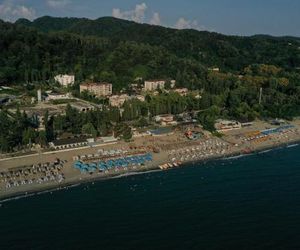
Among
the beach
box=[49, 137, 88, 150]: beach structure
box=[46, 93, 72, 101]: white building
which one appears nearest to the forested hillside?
the beach

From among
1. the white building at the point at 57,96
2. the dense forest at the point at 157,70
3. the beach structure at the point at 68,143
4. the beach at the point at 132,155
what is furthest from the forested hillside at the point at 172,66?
the beach structure at the point at 68,143

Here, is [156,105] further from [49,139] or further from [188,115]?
[49,139]

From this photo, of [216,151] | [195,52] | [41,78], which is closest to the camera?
[216,151]

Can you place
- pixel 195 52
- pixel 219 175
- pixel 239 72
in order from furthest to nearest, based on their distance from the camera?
pixel 195 52 < pixel 239 72 < pixel 219 175

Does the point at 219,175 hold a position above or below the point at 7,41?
below

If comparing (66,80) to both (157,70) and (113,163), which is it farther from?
(113,163)

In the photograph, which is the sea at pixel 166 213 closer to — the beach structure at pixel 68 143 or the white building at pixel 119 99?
the beach structure at pixel 68 143

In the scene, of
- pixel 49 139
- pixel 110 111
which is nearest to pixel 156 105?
pixel 110 111

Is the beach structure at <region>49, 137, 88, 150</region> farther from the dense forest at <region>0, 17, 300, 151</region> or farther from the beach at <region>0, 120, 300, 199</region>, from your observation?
the dense forest at <region>0, 17, 300, 151</region>
